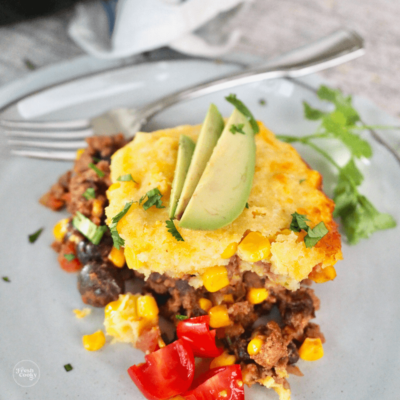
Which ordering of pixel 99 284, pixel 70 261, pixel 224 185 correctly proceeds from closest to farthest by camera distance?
pixel 224 185
pixel 99 284
pixel 70 261

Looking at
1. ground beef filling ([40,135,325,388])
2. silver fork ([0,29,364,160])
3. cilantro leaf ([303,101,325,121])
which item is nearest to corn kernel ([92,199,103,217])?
ground beef filling ([40,135,325,388])

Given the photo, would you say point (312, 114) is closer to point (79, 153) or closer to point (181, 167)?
point (181, 167)

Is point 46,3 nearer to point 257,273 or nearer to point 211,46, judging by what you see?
point 211,46

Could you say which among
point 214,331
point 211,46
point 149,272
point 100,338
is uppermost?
point 211,46

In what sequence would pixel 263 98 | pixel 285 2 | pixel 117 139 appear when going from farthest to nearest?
pixel 285 2 < pixel 263 98 < pixel 117 139

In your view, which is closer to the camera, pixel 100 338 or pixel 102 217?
pixel 100 338

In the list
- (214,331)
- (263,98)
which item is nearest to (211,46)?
(263,98)

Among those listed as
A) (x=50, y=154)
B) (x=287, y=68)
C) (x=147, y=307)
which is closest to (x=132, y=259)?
(x=147, y=307)
